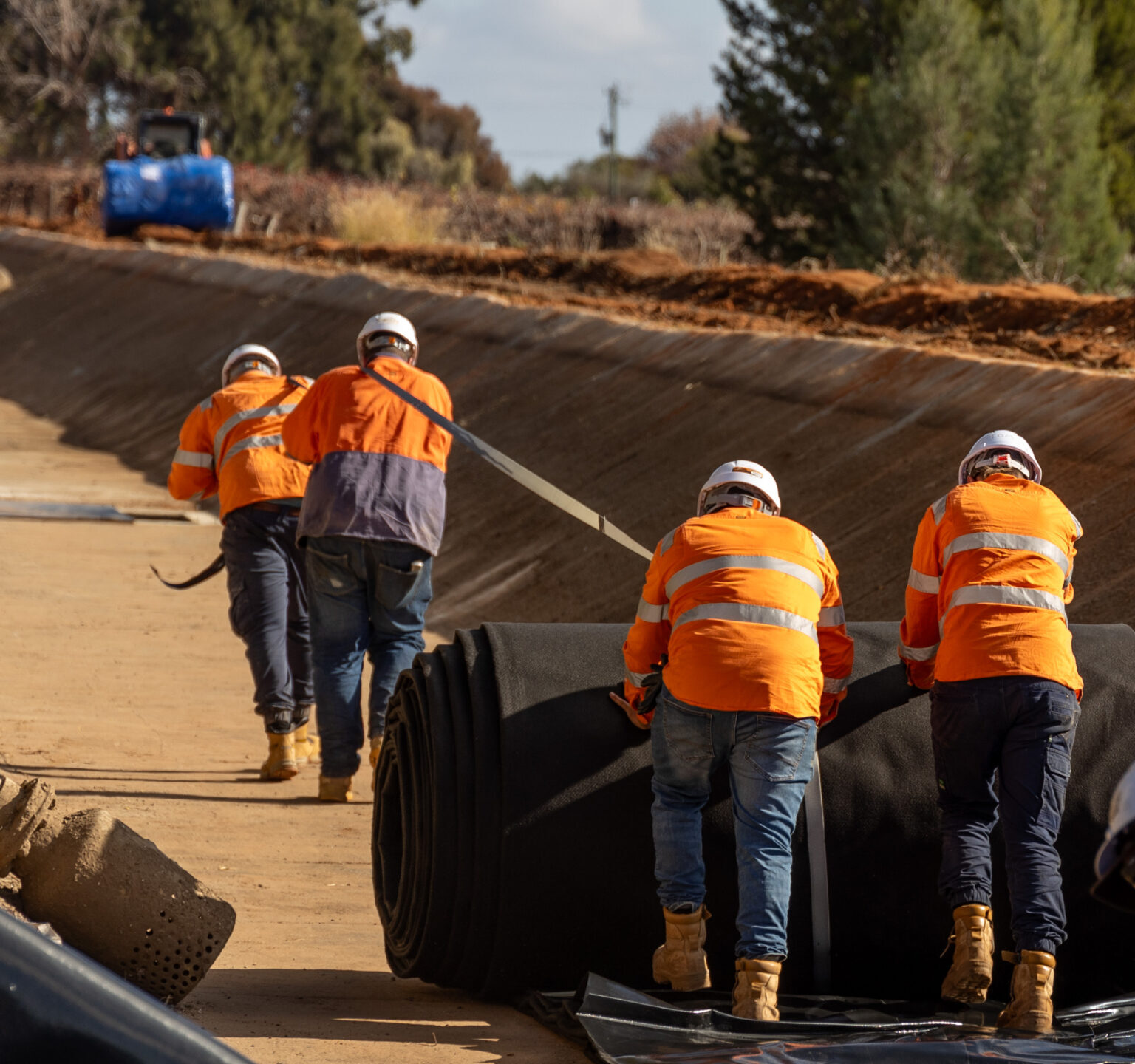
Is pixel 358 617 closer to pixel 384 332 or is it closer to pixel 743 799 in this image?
pixel 384 332

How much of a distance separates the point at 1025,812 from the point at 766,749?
0.83 m

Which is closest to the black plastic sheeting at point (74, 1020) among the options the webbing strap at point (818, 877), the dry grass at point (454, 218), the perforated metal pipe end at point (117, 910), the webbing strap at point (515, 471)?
the perforated metal pipe end at point (117, 910)

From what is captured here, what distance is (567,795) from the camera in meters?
5.17

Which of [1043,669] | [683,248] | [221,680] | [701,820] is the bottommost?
[221,680]

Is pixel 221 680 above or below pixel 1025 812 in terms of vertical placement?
below

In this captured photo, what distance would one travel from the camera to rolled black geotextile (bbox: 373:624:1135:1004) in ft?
16.9

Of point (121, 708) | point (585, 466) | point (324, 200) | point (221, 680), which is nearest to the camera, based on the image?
point (121, 708)

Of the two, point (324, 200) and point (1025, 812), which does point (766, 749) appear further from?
point (324, 200)

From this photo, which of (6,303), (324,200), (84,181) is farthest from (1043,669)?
(84,181)

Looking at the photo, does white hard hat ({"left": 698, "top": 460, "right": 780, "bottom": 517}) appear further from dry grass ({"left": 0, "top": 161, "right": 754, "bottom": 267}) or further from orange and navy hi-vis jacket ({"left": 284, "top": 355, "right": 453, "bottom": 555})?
dry grass ({"left": 0, "top": 161, "right": 754, "bottom": 267})

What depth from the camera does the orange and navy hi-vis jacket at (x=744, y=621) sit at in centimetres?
492

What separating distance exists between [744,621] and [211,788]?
379 cm

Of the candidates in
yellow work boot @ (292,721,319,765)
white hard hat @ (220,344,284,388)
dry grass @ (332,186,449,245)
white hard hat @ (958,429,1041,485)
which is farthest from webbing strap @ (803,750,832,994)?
dry grass @ (332,186,449,245)

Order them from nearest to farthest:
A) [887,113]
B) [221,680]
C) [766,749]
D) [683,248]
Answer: [766,749], [221,680], [887,113], [683,248]
